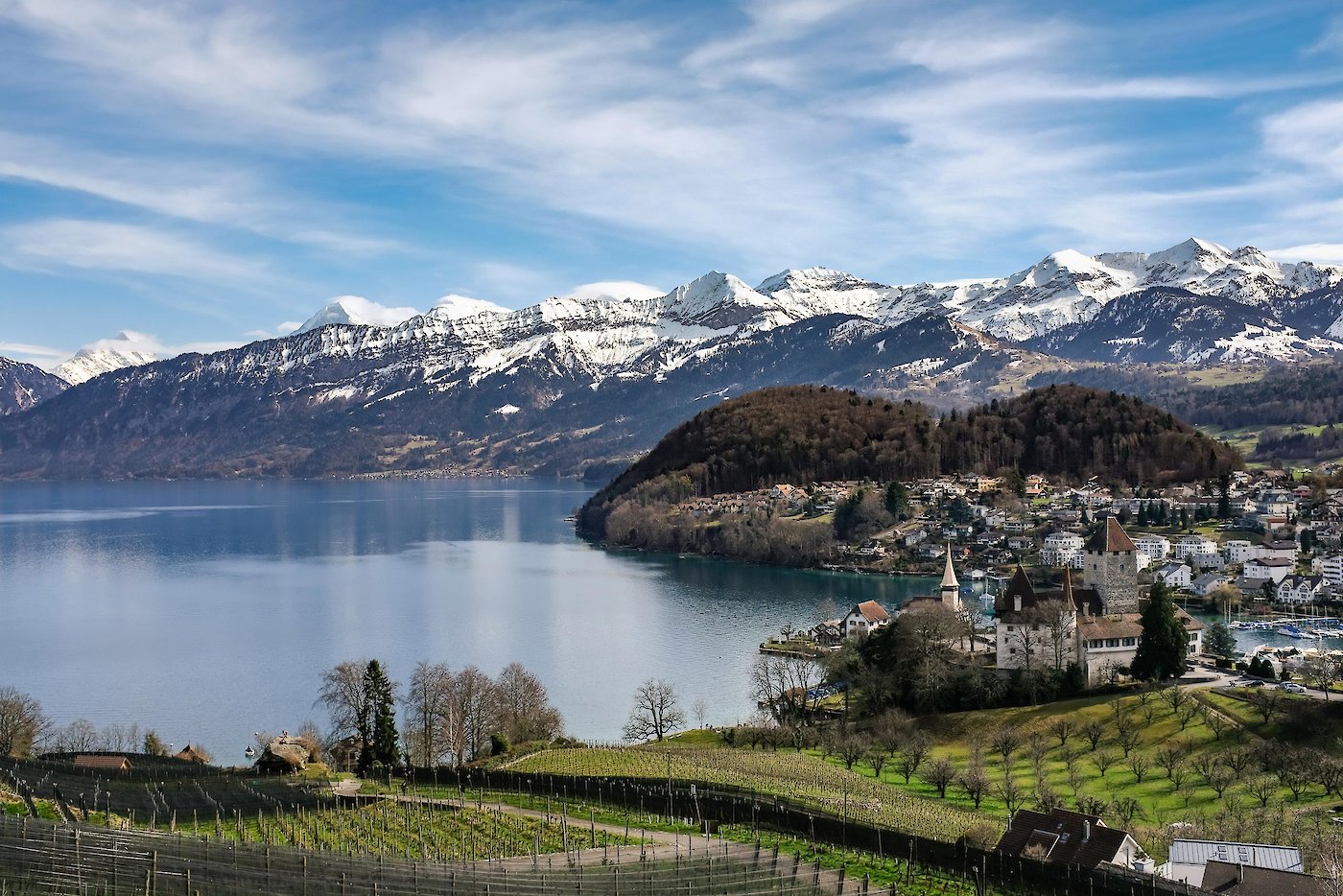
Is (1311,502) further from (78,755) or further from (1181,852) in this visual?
(78,755)

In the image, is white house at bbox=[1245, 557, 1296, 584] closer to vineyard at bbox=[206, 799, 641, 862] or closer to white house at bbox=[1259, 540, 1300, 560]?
white house at bbox=[1259, 540, 1300, 560]

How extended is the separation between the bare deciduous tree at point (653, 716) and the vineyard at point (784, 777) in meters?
5.26

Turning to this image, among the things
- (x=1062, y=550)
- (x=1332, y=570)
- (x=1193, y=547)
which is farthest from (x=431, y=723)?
(x=1193, y=547)

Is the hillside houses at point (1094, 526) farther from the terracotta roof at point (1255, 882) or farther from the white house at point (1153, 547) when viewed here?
the terracotta roof at point (1255, 882)

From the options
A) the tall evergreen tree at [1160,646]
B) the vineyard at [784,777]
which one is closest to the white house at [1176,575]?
the tall evergreen tree at [1160,646]

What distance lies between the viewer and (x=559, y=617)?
70438mm

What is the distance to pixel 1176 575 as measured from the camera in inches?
2982

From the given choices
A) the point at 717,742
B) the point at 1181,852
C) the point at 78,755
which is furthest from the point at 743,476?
the point at 1181,852

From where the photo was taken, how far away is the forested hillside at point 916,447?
120 metres

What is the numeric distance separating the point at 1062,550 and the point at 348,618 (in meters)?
52.0

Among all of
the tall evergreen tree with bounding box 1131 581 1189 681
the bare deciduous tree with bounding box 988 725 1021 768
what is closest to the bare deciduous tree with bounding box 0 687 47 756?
the bare deciduous tree with bounding box 988 725 1021 768

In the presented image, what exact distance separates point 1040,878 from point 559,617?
5183 centimetres

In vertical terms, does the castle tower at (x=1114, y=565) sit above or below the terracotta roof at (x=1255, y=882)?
above

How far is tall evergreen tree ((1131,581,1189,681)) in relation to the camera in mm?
41812
